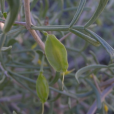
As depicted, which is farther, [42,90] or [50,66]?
[50,66]

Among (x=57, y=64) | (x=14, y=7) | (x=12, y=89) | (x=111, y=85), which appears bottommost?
(x=12, y=89)

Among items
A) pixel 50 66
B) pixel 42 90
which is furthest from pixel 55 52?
pixel 50 66

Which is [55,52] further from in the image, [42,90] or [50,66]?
[50,66]

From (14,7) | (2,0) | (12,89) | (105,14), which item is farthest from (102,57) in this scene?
(14,7)

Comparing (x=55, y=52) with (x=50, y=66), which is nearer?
(x=55, y=52)

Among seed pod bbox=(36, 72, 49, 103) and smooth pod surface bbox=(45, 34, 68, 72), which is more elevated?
smooth pod surface bbox=(45, 34, 68, 72)

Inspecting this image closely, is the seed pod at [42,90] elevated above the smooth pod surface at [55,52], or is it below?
below

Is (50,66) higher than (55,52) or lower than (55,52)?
lower

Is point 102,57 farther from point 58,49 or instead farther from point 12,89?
point 58,49
